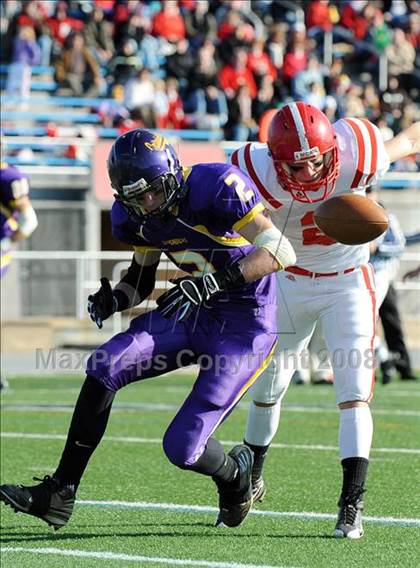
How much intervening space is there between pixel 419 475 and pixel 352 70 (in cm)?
1439

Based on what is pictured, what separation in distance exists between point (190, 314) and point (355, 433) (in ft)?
2.65

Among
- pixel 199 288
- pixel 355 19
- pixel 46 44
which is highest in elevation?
pixel 355 19

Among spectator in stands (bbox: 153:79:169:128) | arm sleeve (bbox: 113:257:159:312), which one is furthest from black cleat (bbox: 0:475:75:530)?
spectator in stands (bbox: 153:79:169:128)

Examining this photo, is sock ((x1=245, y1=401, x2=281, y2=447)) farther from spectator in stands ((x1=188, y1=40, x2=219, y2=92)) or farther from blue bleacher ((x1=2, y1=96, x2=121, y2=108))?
spectator in stands ((x1=188, y1=40, x2=219, y2=92))

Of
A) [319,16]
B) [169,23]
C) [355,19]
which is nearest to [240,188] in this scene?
[169,23]

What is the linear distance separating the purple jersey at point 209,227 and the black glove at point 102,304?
0.68 feet

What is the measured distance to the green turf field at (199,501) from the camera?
4367 millimetres

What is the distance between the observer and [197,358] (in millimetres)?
4570

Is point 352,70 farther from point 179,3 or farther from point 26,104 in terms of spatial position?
point 26,104

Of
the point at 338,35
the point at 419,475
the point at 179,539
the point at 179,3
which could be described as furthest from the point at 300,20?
the point at 179,539

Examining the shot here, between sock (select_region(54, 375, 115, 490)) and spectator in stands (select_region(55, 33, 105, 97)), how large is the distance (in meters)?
12.6

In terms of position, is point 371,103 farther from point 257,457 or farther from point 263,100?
point 257,457

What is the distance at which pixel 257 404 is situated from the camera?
16.9 ft

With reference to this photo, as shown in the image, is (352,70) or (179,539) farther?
(352,70)
